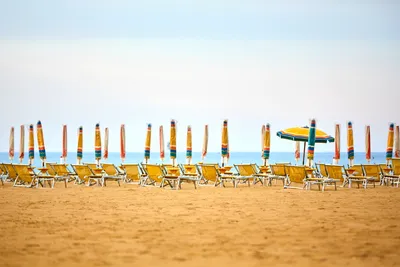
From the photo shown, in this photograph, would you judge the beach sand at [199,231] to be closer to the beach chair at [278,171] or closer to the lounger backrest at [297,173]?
the lounger backrest at [297,173]

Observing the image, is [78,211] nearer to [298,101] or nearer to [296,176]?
[296,176]

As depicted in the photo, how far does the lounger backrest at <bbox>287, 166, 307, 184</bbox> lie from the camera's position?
14113mm

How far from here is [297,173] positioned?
1427 cm

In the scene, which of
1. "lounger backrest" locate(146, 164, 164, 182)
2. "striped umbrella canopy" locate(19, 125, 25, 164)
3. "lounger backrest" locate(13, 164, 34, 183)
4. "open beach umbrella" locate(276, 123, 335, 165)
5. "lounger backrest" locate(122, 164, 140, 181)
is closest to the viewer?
"lounger backrest" locate(13, 164, 34, 183)

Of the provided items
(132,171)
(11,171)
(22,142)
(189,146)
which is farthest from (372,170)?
(22,142)

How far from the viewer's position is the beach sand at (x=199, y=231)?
5.45 meters

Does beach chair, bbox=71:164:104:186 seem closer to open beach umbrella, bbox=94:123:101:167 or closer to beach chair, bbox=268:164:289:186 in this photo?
open beach umbrella, bbox=94:123:101:167

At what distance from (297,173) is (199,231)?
764cm

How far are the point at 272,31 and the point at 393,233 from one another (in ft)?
55.3

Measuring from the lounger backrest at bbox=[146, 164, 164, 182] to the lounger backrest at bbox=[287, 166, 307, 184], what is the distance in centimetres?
326

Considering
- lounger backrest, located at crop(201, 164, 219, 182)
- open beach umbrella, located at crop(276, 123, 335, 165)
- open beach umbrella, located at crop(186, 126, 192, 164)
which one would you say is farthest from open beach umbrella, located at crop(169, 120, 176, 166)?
open beach umbrella, located at crop(276, 123, 335, 165)

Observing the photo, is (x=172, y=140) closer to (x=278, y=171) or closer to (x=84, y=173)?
(x=84, y=173)

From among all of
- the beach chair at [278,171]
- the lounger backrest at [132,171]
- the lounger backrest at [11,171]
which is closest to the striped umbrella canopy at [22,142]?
the lounger backrest at [11,171]

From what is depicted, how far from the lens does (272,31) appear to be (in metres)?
22.9
